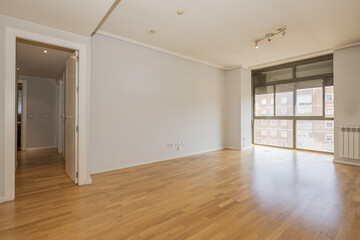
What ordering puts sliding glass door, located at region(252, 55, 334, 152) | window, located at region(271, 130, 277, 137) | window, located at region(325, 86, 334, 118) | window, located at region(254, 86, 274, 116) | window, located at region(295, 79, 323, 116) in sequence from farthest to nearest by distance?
window, located at region(254, 86, 274, 116)
window, located at region(271, 130, 277, 137)
window, located at region(295, 79, 323, 116)
sliding glass door, located at region(252, 55, 334, 152)
window, located at region(325, 86, 334, 118)

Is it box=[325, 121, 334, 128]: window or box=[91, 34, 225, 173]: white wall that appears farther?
box=[325, 121, 334, 128]: window

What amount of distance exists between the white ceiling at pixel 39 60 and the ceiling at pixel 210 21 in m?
0.92

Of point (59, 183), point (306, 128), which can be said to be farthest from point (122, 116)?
point (306, 128)

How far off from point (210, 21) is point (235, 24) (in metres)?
0.50

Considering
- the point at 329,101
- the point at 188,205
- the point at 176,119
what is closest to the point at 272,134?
the point at 329,101

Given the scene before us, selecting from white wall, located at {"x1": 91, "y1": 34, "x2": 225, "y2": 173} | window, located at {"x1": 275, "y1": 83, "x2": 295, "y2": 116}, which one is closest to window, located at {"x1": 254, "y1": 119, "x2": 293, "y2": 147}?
window, located at {"x1": 275, "y1": 83, "x2": 295, "y2": 116}

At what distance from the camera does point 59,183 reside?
3119mm

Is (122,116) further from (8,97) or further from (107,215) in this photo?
(107,215)

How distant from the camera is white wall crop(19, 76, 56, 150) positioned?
6305 mm

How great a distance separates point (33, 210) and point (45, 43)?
231 cm

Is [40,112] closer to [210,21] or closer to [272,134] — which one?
[210,21]

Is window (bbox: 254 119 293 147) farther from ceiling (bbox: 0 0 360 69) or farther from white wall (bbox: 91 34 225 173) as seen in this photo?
ceiling (bbox: 0 0 360 69)

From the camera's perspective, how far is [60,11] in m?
2.36

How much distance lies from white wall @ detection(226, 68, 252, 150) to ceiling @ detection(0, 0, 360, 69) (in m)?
1.56
